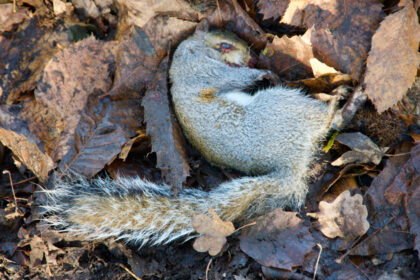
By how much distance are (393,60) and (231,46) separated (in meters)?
1.70

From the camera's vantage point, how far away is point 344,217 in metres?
2.76

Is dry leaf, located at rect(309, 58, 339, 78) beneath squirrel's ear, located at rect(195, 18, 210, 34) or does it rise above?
beneath

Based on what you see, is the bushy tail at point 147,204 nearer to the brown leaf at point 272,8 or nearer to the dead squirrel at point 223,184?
the dead squirrel at point 223,184

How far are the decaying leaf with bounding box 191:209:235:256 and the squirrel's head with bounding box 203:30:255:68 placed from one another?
76.3 inches

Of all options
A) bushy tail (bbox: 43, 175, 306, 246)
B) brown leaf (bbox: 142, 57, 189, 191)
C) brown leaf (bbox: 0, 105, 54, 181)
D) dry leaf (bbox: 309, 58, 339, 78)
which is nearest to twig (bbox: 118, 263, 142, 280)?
bushy tail (bbox: 43, 175, 306, 246)

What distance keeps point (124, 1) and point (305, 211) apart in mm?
3010

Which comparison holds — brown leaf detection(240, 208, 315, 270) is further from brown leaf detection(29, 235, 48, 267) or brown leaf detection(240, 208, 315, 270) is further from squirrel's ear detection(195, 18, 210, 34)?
squirrel's ear detection(195, 18, 210, 34)

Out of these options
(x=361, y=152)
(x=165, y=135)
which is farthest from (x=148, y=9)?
(x=361, y=152)

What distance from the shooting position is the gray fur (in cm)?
289

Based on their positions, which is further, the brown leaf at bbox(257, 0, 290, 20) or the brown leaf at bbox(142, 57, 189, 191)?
the brown leaf at bbox(257, 0, 290, 20)

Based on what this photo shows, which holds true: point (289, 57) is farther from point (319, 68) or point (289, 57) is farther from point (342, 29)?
point (342, 29)

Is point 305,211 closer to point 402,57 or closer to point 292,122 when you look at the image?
point 292,122

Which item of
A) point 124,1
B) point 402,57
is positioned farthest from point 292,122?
point 124,1

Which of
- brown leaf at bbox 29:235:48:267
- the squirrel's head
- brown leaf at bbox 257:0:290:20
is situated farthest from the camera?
the squirrel's head
